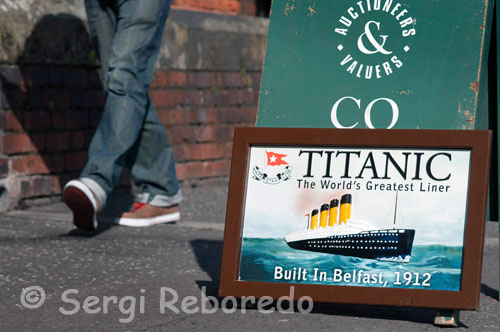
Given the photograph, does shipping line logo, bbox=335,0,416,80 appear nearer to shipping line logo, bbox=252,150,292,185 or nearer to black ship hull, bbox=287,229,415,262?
shipping line logo, bbox=252,150,292,185

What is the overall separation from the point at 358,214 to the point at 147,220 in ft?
6.55

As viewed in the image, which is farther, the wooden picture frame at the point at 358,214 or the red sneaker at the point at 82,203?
the red sneaker at the point at 82,203

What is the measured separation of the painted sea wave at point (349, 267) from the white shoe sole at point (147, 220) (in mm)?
1809

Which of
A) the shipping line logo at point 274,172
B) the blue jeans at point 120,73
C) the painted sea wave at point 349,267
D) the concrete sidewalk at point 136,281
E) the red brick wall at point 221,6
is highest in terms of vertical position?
the red brick wall at point 221,6

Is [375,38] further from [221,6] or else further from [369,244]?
[221,6]

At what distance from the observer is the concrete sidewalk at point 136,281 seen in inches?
120

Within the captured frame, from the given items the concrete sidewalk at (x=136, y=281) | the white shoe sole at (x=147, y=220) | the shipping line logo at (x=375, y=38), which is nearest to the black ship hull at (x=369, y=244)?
the concrete sidewalk at (x=136, y=281)

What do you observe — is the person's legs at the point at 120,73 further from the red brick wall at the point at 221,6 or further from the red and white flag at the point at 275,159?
the red brick wall at the point at 221,6

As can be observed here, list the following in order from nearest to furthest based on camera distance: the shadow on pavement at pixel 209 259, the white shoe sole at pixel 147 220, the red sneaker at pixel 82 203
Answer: the shadow on pavement at pixel 209 259 → the red sneaker at pixel 82 203 → the white shoe sole at pixel 147 220

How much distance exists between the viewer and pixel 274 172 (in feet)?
10.8

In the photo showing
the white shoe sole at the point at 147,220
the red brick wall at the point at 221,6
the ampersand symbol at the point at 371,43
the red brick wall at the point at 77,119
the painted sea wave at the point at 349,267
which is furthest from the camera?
the red brick wall at the point at 221,6

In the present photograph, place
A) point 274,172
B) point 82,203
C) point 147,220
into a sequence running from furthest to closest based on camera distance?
point 147,220 < point 82,203 < point 274,172

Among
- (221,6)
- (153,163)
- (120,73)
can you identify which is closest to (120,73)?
(120,73)

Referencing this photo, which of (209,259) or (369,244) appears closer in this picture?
(369,244)
